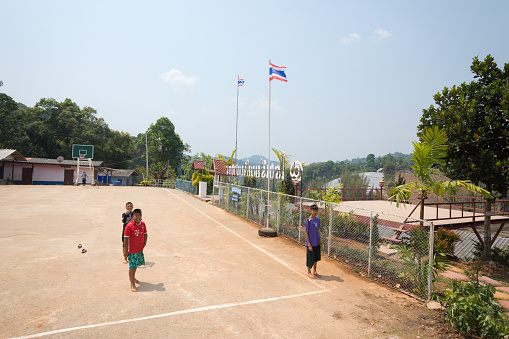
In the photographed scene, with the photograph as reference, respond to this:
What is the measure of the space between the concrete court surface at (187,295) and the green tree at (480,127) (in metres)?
5.63

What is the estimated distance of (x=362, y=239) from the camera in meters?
9.02

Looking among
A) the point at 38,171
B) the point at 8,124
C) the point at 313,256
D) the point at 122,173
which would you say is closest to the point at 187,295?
the point at 313,256

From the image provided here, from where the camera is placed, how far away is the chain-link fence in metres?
6.78

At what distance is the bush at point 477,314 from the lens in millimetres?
4773

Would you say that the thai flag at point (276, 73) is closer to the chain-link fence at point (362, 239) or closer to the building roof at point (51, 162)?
the chain-link fence at point (362, 239)

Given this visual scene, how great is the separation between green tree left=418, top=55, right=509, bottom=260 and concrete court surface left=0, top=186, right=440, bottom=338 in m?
5.63

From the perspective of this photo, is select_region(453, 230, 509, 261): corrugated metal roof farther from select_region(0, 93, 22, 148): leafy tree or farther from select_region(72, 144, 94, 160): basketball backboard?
select_region(0, 93, 22, 148): leafy tree

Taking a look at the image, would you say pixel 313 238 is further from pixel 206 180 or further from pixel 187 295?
pixel 206 180

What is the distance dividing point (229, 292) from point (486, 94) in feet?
33.6

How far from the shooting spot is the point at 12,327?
15.5 ft

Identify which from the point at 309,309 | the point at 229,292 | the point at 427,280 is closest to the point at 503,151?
the point at 427,280

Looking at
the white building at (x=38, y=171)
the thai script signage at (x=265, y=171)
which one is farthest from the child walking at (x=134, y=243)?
the white building at (x=38, y=171)

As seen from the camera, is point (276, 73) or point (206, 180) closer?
point (276, 73)

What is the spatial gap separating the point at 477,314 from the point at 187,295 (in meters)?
5.38
